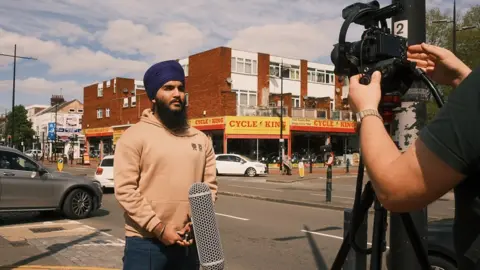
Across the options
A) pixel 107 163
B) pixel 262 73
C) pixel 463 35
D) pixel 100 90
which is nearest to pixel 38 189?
pixel 107 163

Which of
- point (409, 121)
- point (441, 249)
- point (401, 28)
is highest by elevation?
point (401, 28)

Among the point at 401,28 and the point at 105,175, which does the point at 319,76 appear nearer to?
the point at 105,175

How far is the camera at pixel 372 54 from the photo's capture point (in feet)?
6.26

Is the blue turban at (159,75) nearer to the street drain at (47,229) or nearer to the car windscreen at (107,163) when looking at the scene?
the street drain at (47,229)

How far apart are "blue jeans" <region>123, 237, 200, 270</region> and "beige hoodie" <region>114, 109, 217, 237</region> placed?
0.19 ft

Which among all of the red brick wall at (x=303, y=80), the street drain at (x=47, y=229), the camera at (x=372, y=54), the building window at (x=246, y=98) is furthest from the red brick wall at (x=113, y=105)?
the camera at (x=372, y=54)

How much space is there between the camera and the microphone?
2.60m

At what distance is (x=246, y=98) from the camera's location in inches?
1590

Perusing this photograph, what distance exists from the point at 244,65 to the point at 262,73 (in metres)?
2.11

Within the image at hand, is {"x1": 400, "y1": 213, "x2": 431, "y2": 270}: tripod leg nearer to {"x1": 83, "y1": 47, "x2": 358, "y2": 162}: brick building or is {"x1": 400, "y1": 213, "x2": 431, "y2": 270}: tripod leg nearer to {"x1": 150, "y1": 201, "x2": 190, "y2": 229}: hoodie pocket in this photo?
{"x1": 150, "y1": 201, "x2": 190, "y2": 229}: hoodie pocket

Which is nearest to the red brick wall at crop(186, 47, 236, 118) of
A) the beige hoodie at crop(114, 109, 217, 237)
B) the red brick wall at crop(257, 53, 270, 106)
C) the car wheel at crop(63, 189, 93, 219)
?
the red brick wall at crop(257, 53, 270, 106)

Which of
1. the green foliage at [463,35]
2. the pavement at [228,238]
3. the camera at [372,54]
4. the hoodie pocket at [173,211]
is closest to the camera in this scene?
the camera at [372,54]

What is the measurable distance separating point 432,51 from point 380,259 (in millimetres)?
1002

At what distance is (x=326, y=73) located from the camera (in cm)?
4712
